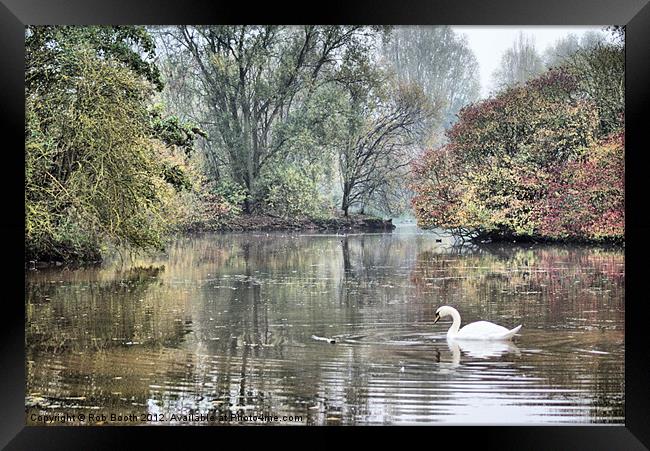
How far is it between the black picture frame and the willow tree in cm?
492

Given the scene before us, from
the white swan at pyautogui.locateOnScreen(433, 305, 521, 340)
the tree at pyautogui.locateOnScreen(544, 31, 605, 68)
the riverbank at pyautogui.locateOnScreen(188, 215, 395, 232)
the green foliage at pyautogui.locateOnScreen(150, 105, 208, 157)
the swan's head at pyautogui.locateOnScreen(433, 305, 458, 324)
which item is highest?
the tree at pyautogui.locateOnScreen(544, 31, 605, 68)

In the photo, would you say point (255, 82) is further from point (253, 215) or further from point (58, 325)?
point (58, 325)

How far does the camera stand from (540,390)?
6617mm

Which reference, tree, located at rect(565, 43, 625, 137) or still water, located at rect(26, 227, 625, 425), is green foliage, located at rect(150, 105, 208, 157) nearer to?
still water, located at rect(26, 227, 625, 425)

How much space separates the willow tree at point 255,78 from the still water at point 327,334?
0.93 meters

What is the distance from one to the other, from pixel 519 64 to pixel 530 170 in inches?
48.6

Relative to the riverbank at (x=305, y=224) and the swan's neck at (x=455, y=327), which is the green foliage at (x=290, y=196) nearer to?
the riverbank at (x=305, y=224)

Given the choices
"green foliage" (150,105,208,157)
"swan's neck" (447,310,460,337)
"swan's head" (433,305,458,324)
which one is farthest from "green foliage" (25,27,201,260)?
"swan's neck" (447,310,460,337)

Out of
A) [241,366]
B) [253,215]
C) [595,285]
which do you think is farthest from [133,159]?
[595,285]

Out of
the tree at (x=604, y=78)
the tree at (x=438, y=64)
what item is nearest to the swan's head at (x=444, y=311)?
the tree at (x=438, y=64)

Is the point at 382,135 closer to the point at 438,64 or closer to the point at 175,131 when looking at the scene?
the point at 438,64

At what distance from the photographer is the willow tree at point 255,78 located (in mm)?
10094

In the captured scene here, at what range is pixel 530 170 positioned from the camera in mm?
10859

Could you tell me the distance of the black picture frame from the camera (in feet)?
16.6
